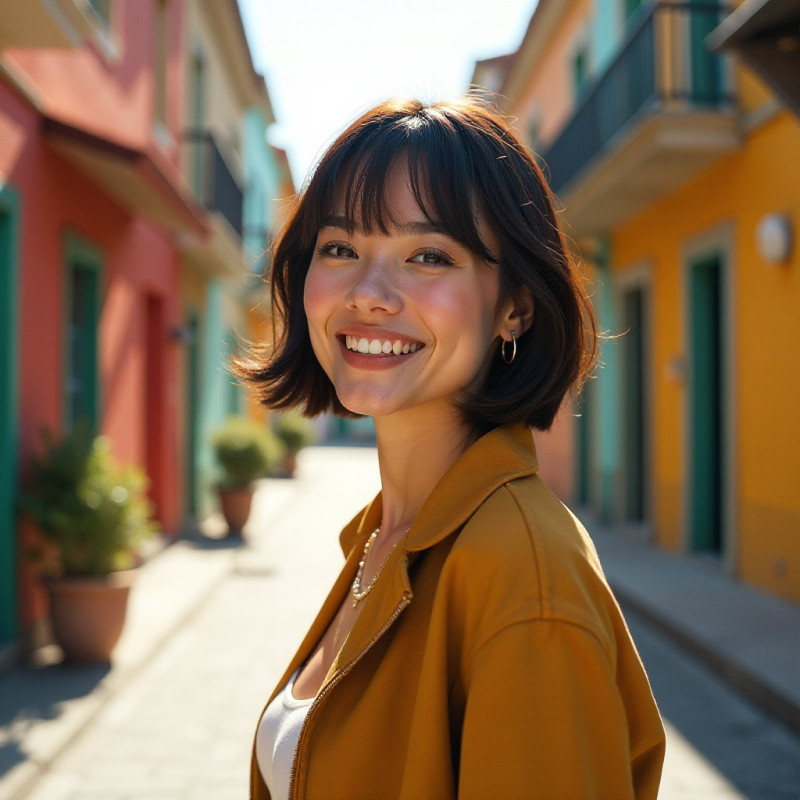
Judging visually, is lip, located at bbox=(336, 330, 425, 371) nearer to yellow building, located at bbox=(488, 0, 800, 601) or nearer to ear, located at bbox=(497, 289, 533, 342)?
ear, located at bbox=(497, 289, 533, 342)

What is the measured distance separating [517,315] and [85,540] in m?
4.74

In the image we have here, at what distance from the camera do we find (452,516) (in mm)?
1233

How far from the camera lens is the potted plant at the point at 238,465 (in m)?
11.7

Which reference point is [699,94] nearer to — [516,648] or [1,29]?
[1,29]

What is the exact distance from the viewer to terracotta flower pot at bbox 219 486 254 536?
11.6 meters

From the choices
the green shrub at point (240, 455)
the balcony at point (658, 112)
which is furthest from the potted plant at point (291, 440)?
the balcony at point (658, 112)

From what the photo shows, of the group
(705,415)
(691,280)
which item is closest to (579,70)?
(691,280)

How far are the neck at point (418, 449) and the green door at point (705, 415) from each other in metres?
8.37

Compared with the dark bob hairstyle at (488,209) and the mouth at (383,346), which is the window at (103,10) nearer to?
the dark bob hairstyle at (488,209)

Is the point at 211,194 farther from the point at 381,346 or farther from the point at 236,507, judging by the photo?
the point at 381,346

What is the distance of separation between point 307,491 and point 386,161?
17188 mm

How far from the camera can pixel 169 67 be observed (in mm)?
10680

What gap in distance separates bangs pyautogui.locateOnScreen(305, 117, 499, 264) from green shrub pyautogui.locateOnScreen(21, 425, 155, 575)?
4634mm

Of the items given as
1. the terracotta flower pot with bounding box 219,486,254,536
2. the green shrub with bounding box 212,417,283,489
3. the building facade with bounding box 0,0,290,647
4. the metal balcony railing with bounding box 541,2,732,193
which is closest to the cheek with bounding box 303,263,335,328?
the building facade with bounding box 0,0,290,647
